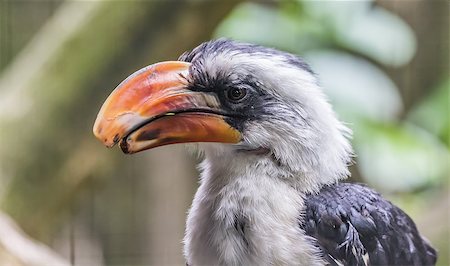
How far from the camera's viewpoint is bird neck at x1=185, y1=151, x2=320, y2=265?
42.1 inches

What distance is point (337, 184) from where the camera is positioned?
117cm

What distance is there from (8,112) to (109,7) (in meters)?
0.35

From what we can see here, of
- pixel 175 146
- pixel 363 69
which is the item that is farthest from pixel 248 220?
pixel 363 69

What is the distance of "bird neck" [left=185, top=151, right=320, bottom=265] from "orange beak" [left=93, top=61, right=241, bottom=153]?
57 mm

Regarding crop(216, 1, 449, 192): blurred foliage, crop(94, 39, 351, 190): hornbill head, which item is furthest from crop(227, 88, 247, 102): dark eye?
crop(216, 1, 449, 192): blurred foliage

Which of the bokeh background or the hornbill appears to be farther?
the bokeh background

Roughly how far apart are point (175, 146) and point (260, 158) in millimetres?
592

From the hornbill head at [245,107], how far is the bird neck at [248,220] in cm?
3

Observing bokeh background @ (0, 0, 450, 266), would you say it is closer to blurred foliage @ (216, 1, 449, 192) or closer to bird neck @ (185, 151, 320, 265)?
blurred foliage @ (216, 1, 449, 192)

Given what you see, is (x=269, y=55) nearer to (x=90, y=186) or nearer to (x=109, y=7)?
(x=109, y=7)

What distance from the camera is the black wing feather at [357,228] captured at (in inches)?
43.7

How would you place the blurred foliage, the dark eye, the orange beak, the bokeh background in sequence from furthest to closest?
the blurred foliage < the bokeh background < the dark eye < the orange beak

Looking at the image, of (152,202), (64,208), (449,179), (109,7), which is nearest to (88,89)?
(109,7)

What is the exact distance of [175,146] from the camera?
1692 millimetres
